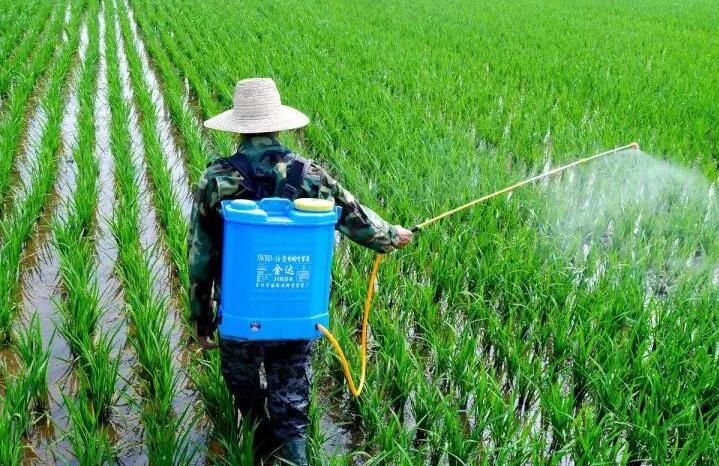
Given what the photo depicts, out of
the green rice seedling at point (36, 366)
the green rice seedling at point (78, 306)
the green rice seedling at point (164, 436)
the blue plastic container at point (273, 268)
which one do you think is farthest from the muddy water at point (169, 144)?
the blue plastic container at point (273, 268)

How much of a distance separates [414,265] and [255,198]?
1607 mm

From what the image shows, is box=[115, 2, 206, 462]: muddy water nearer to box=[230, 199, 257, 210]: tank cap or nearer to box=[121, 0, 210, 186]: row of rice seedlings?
box=[121, 0, 210, 186]: row of rice seedlings

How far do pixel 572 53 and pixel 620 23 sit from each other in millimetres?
4616

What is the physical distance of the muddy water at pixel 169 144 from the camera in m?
4.58

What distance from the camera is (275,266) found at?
71.3 inches

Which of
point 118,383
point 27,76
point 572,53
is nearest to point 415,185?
point 118,383

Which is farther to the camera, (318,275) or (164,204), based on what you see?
(164,204)

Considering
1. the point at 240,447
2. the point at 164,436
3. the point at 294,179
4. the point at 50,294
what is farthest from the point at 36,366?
the point at 294,179

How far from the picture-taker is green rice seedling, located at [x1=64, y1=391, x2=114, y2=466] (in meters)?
2.01

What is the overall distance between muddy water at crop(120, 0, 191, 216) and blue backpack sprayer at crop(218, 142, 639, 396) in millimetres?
2519

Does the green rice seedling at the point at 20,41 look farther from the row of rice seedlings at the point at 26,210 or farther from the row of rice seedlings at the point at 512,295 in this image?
the row of rice seedlings at the point at 512,295

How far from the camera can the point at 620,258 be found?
3502mm

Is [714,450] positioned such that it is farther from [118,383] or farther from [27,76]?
[27,76]

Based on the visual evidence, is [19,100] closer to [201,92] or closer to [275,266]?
[201,92]
